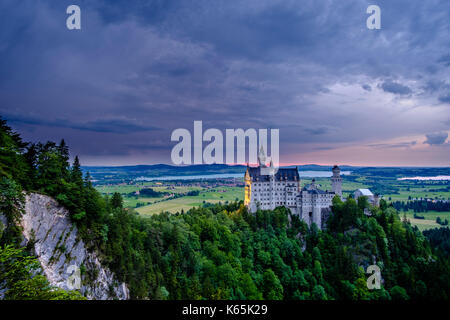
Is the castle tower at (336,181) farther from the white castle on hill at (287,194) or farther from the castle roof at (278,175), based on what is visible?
the castle roof at (278,175)

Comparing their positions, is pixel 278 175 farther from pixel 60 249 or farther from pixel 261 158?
pixel 60 249

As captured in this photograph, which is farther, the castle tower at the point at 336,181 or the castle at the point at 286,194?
the castle tower at the point at 336,181

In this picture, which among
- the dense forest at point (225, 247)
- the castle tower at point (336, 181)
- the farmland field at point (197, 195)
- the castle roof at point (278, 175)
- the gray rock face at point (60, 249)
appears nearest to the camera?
the gray rock face at point (60, 249)

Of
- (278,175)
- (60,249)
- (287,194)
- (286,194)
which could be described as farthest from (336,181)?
(60,249)

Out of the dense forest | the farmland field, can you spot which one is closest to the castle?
the dense forest

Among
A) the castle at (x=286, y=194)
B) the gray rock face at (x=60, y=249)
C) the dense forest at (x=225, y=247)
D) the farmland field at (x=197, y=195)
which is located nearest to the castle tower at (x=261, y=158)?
the castle at (x=286, y=194)

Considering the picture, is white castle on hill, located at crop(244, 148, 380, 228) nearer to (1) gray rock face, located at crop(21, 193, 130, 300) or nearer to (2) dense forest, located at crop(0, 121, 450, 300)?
(2) dense forest, located at crop(0, 121, 450, 300)

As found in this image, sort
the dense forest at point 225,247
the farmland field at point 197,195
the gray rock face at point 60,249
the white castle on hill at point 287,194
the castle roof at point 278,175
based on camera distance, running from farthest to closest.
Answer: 1. the farmland field at point 197,195
2. the castle roof at point 278,175
3. the white castle on hill at point 287,194
4. the dense forest at point 225,247
5. the gray rock face at point 60,249
